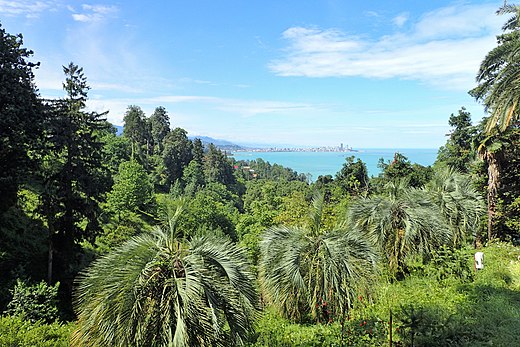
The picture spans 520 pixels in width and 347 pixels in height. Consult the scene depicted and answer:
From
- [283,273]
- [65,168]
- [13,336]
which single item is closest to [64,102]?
[65,168]

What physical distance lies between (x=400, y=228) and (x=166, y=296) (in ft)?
26.3

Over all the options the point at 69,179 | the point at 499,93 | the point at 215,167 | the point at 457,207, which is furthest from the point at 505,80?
the point at 215,167

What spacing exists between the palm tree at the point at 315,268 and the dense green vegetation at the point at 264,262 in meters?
0.03

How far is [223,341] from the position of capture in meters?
3.97

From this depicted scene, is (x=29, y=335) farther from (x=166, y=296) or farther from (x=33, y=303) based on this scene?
(x=33, y=303)

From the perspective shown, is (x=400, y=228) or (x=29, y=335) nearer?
(x=29, y=335)

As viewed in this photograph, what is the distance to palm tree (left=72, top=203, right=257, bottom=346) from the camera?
3.78 meters

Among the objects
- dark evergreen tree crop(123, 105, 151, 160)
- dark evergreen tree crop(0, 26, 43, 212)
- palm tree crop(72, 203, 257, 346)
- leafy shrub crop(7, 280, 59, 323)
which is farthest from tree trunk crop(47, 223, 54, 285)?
dark evergreen tree crop(123, 105, 151, 160)

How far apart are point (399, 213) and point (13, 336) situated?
9456 millimetres

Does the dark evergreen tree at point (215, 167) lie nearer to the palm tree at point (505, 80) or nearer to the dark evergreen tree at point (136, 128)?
the dark evergreen tree at point (136, 128)

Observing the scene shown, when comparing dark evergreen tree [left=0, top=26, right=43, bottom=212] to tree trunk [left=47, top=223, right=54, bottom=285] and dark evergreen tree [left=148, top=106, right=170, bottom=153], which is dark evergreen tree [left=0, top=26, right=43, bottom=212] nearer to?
tree trunk [left=47, top=223, right=54, bottom=285]

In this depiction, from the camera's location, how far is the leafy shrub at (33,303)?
1004 cm

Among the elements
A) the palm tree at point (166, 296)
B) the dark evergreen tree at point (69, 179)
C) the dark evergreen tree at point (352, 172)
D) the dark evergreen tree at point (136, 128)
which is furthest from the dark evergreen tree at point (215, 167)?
the palm tree at point (166, 296)

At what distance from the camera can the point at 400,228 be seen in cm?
999
